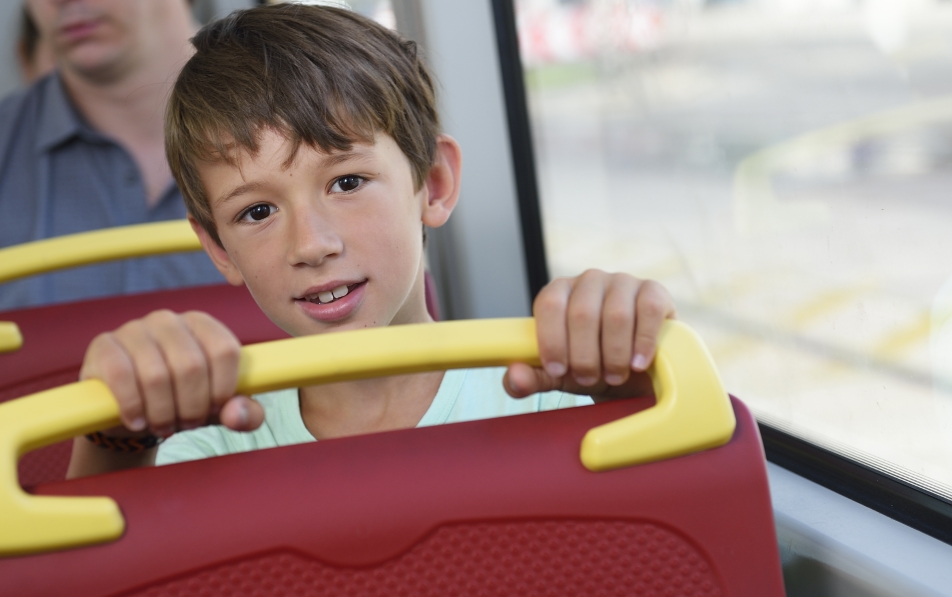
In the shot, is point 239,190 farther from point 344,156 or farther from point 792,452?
point 792,452

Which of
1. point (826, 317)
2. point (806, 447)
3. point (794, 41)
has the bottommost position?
point (806, 447)

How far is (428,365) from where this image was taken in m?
0.52

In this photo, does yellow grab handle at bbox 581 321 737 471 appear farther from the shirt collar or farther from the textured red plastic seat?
the shirt collar

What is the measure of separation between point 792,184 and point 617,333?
54cm

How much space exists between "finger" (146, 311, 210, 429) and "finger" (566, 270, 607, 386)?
0.22m

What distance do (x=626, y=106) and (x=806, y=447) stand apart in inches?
23.0

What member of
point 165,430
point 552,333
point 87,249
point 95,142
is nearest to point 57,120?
point 95,142

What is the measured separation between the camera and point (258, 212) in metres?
0.76

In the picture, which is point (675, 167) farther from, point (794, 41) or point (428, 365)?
point (428, 365)

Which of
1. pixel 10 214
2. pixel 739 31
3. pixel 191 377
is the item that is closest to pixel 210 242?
pixel 191 377

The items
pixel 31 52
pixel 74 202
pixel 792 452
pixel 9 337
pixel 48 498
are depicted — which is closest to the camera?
pixel 48 498

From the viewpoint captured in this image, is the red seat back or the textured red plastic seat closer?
the textured red plastic seat

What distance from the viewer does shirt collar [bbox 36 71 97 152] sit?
150cm

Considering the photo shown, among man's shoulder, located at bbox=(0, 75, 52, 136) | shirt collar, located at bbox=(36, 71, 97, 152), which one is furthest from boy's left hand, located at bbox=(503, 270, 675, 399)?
man's shoulder, located at bbox=(0, 75, 52, 136)
